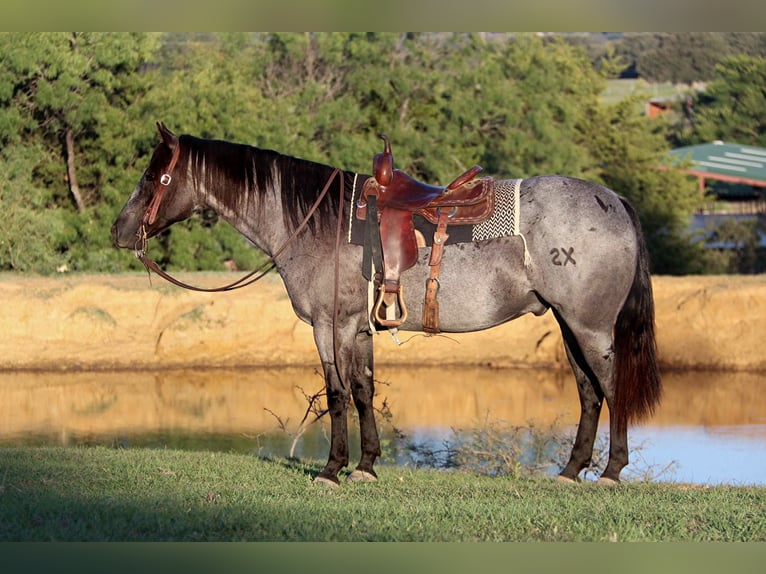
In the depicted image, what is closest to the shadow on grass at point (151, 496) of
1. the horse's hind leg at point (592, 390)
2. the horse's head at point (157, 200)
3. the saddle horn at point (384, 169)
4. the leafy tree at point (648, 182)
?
the horse's head at point (157, 200)

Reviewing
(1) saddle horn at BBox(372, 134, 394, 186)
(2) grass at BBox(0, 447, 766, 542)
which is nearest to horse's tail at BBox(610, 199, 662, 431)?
(2) grass at BBox(0, 447, 766, 542)

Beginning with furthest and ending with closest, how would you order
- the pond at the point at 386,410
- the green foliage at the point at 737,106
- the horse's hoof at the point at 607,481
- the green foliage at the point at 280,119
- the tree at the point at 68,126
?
1. the green foliage at the point at 737,106
2. the green foliage at the point at 280,119
3. the tree at the point at 68,126
4. the pond at the point at 386,410
5. the horse's hoof at the point at 607,481

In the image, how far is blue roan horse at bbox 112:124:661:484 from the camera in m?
6.91

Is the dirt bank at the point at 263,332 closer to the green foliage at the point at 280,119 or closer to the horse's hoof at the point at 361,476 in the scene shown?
the green foliage at the point at 280,119

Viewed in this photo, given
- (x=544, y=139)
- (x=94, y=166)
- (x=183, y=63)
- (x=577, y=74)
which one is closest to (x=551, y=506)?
(x=94, y=166)

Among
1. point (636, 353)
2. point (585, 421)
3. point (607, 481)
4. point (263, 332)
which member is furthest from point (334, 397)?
point (263, 332)

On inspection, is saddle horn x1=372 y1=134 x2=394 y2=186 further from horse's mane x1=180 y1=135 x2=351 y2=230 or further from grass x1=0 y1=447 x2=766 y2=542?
grass x1=0 y1=447 x2=766 y2=542

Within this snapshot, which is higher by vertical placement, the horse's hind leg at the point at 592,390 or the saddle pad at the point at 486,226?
the saddle pad at the point at 486,226

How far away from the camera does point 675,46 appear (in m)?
51.3

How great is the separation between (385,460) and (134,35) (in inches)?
578

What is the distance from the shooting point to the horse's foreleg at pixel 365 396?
725 centimetres

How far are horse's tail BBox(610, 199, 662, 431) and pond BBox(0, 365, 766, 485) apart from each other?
2.21 meters

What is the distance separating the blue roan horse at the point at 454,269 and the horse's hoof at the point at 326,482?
2cm

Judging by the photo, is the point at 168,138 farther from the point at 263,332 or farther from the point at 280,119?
the point at 280,119
